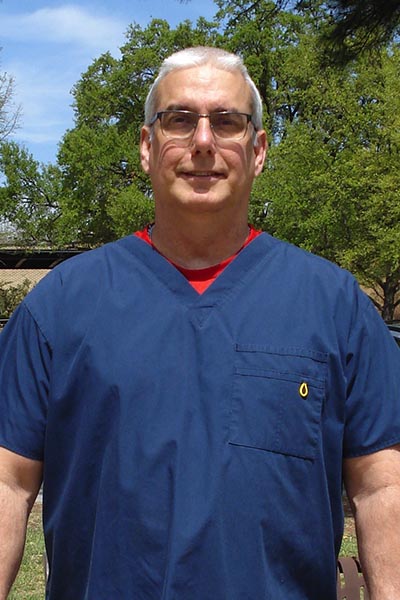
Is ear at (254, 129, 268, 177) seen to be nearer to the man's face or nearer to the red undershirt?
the man's face

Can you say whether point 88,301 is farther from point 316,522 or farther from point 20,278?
point 20,278

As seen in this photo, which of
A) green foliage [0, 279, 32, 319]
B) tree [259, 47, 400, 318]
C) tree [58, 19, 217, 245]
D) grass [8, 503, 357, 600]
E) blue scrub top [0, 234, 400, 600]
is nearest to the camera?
blue scrub top [0, 234, 400, 600]

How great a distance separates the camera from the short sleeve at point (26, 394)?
187cm

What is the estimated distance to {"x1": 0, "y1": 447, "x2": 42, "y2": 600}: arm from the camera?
6.07 feet

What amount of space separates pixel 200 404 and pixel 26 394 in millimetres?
401

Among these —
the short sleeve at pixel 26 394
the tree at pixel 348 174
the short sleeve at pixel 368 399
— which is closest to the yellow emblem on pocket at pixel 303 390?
the short sleeve at pixel 368 399

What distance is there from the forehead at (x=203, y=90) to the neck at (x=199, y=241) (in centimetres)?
28

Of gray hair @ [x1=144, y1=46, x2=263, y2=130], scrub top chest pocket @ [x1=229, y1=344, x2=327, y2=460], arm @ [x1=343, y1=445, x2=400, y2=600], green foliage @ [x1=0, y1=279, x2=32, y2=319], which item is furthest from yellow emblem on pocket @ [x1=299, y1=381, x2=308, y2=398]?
green foliage @ [x1=0, y1=279, x2=32, y2=319]

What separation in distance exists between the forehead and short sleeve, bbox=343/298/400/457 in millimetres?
623

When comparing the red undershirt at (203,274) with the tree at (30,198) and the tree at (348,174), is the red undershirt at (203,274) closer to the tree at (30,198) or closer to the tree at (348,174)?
the tree at (348,174)

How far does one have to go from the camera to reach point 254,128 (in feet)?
6.88

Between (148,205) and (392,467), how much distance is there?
85.3ft

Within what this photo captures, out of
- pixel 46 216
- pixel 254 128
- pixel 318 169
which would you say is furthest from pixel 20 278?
pixel 254 128

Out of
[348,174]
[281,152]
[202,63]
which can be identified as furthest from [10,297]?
[202,63]
